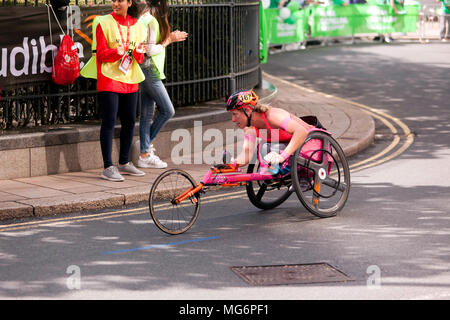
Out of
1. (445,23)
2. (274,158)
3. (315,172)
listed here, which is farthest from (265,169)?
(445,23)

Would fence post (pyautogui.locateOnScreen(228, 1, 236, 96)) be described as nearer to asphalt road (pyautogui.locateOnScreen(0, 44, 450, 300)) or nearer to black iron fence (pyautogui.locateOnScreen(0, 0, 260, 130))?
black iron fence (pyautogui.locateOnScreen(0, 0, 260, 130))

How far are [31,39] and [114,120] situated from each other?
1.46m

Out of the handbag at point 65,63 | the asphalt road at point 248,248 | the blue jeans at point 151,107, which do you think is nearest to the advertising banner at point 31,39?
the handbag at point 65,63

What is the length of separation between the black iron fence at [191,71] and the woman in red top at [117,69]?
119 centimetres

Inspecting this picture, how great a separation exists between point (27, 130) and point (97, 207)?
77.1 inches

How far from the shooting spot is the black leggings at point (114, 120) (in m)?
9.54

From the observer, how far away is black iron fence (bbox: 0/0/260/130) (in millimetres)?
10352

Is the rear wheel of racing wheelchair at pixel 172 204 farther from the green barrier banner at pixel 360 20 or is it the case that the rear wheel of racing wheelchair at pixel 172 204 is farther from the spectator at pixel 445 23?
the spectator at pixel 445 23

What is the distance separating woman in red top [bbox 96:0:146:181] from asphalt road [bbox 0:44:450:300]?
1.37 metres

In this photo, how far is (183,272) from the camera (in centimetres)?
641

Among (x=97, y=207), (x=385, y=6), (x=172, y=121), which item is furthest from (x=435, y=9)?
(x=97, y=207)

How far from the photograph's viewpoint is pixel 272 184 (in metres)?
8.11

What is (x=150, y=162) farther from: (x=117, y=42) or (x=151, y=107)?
(x=117, y=42)

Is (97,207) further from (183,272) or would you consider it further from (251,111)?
(183,272)
